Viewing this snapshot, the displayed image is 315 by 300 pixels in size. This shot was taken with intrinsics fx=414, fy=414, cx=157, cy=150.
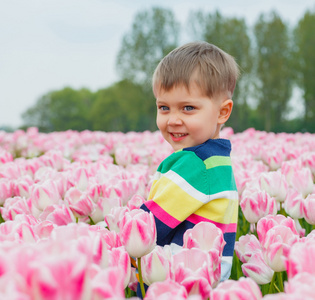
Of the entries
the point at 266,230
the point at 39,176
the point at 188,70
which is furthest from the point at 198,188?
the point at 39,176

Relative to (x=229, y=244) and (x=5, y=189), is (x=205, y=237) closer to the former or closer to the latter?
(x=229, y=244)

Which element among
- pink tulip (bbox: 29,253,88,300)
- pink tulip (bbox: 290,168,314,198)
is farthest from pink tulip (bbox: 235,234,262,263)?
pink tulip (bbox: 29,253,88,300)

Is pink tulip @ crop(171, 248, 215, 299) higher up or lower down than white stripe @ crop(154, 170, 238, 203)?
lower down

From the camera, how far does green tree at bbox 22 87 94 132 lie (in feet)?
210

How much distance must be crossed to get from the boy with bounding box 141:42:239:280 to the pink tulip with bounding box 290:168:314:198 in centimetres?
82

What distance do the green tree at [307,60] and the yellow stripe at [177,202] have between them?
33.4m

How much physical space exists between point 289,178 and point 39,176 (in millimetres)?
2046

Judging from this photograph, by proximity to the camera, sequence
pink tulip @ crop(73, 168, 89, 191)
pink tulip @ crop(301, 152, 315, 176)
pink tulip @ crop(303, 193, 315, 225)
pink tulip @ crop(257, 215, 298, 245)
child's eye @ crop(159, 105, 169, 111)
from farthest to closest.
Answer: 1. pink tulip @ crop(301, 152, 315, 176)
2. pink tulip @ crop(73, 168, 89, 191)
3. child's eye @ crop(159, 105, 169, 111)
4. pink tulip @ crop(303, 193, 315, 225)
5. pink tulip @ crop(257, 215, 298, 245)

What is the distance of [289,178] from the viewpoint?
10.7ft

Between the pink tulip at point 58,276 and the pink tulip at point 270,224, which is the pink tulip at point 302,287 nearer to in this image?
the pink tulip at point 58,276

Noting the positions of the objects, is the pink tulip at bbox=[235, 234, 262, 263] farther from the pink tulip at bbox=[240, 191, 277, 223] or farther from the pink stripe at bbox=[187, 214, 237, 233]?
the pink tulip at bbox=[240, 191, 277, 223]

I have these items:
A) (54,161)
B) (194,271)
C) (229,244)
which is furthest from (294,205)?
(54,161)

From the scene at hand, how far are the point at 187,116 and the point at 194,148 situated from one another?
211mm

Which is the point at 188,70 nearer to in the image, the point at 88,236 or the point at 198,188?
the point at 198,188
